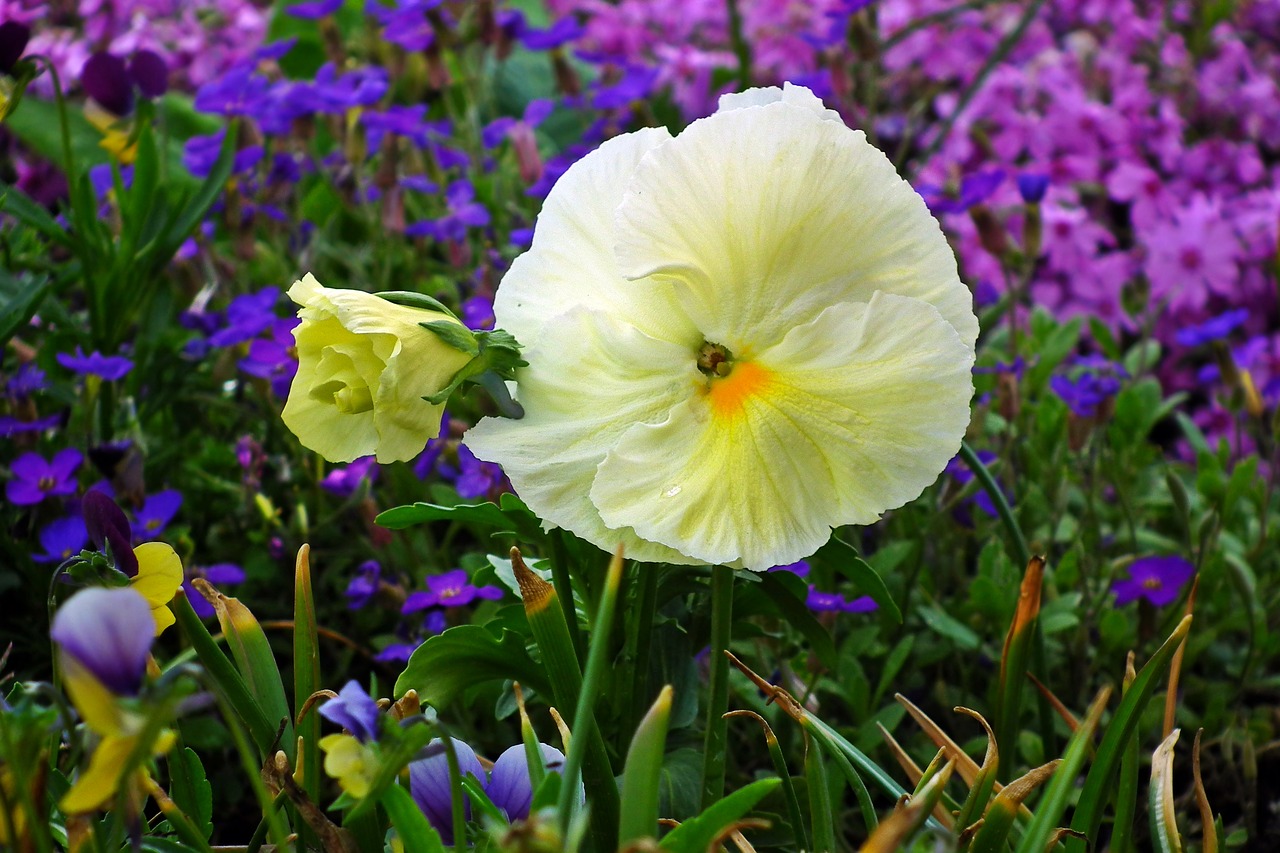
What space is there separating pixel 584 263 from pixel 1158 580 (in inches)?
30.6

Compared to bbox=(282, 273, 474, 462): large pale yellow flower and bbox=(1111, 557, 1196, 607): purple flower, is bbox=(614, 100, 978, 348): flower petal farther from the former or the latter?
bbox=(1111, 557, 1196, 607): purple flower

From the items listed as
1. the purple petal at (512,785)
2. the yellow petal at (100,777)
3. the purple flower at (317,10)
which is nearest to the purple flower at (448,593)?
the purple petal at (512,785)

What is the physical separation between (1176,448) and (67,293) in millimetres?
1882

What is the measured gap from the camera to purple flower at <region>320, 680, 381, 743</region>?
574 mm

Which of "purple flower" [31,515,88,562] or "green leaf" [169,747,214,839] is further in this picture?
"purple flower" [31,515,88,562]

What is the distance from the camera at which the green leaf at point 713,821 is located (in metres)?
0.63

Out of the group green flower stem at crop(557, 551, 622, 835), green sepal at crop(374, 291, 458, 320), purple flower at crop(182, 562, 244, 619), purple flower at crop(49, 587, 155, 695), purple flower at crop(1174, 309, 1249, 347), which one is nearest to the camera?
purple flower at crop(49, 587, 155, 695)

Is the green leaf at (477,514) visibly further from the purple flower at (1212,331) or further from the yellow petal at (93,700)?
the purple flower at (1212,331)

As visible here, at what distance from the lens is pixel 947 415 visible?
677 millimetres

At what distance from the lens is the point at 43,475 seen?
1.21 meters

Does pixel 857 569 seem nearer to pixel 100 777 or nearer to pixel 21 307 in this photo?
pixel 100 777

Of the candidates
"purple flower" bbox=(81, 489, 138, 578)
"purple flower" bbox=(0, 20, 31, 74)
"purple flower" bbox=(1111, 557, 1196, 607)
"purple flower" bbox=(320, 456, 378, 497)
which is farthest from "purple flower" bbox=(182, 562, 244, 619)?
"purple flower" bbox=(1111, 557, 1196, 607)

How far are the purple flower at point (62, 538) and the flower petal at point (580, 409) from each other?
588 mm

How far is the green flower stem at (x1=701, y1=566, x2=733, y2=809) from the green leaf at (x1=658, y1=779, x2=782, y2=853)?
14 cm
